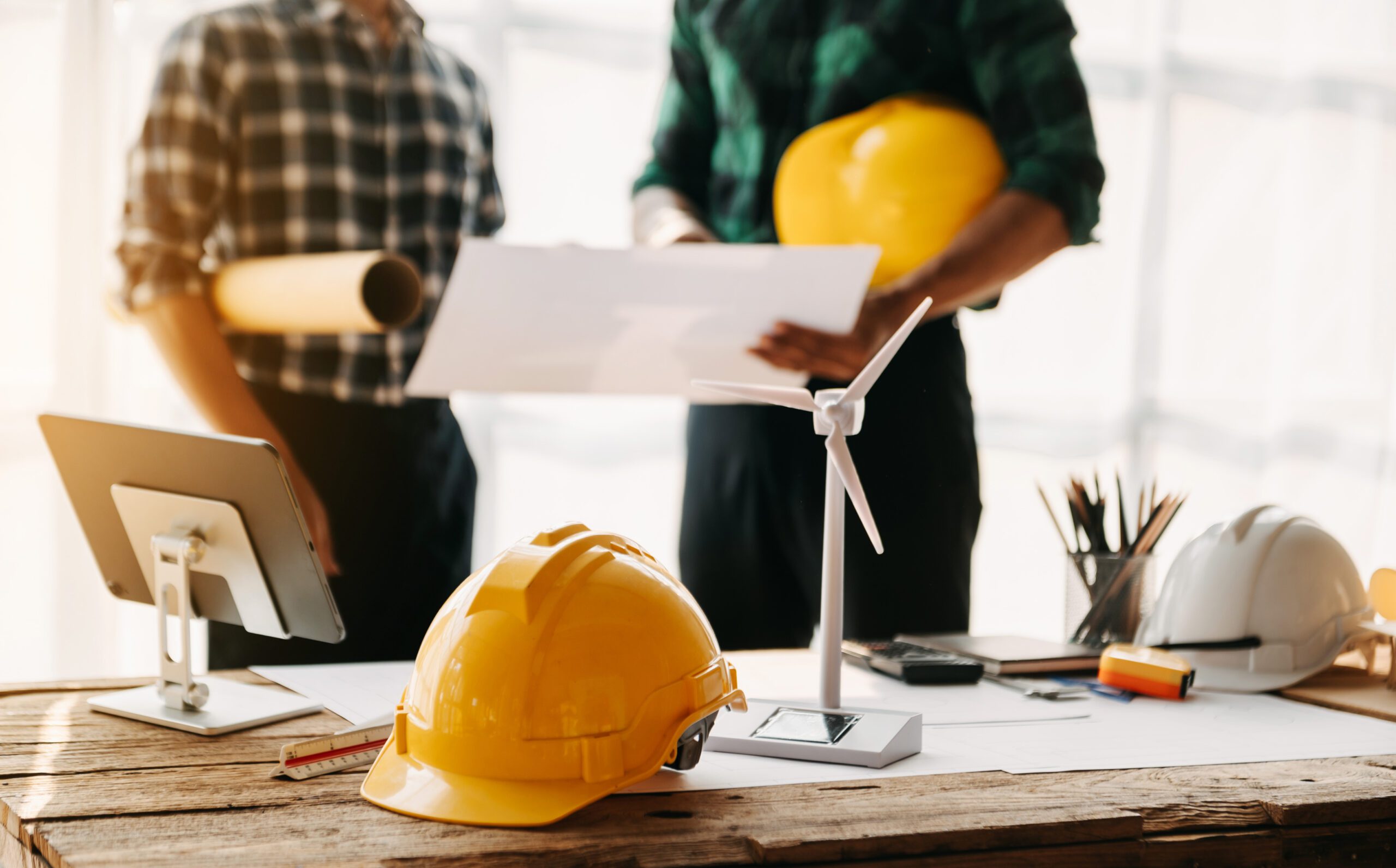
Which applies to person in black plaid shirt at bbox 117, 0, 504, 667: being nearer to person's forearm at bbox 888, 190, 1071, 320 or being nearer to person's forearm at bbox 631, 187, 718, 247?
person's forearm at bbox 631, 187, 718, 247

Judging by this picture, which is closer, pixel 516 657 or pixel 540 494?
pixel 516 657

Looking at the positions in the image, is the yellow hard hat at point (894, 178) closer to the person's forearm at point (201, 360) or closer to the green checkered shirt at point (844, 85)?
the green checkered shirt at point (844, 85)

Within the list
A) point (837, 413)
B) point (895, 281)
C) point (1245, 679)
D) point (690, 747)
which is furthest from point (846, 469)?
point (895, 281)

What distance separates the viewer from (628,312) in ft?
5.05

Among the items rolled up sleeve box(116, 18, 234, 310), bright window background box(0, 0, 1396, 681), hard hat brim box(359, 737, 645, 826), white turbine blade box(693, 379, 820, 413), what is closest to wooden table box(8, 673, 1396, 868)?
hard hat brim box(359, 737, 645, 826)

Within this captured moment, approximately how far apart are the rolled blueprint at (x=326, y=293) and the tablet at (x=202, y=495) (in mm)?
458

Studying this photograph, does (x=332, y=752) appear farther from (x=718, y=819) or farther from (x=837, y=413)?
(x=837, y=413)

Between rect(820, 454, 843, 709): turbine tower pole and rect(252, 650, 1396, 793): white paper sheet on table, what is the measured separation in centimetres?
6

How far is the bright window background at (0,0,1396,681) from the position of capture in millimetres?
2385

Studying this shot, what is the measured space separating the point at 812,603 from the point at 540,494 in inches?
45.3

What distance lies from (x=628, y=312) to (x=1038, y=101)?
0.73 meters

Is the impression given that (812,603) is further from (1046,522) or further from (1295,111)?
(1295,111)

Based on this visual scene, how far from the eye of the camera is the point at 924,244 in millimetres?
1787

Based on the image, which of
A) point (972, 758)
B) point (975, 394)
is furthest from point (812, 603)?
point (975, 394)
